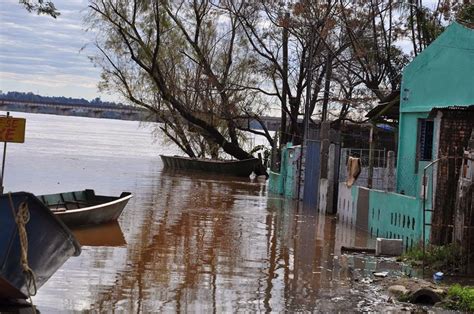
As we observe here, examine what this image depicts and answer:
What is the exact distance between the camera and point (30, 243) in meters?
10.8

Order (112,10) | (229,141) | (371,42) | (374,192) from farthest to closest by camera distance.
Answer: (229,141)
(112,10)
(371,42)
(374,192)

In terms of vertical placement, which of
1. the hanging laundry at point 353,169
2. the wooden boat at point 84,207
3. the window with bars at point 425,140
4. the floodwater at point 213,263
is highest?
the window with bars at point 425,140

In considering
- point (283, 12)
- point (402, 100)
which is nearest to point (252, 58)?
point (283, 12)

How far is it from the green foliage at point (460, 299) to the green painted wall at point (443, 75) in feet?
24.3

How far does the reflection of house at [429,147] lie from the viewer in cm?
1500

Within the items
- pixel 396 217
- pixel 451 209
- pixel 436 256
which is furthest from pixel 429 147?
pixel 436 256

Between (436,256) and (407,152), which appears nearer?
(436,256)

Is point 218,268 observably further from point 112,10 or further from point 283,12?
point 112,10

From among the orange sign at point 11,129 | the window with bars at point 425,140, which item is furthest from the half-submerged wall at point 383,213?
the orange sign at point 11,129

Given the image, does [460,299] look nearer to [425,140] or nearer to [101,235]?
[101,235]

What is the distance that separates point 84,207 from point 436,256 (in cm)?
1008

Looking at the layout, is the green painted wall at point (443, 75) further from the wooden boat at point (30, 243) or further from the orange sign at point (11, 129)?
the wooden boat at point (30, 243)

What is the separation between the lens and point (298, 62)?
139 feet

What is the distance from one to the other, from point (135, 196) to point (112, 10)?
18.9 metres
